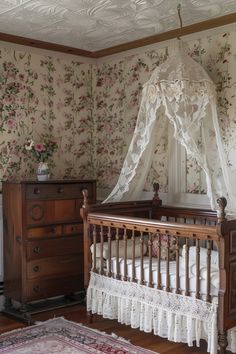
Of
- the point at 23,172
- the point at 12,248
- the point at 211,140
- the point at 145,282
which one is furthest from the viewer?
the point at 23,172

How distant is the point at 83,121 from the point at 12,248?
1.55 metres

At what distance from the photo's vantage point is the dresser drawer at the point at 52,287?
3.97 meters

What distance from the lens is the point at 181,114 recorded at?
345 cm

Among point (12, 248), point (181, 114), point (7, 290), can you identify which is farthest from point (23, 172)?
point (181, 114)

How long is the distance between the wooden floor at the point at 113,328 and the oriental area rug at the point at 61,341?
10 centimetres

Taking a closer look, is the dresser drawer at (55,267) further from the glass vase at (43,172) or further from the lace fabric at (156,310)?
the glass vase at (43,172)

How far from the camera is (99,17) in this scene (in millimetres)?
3627

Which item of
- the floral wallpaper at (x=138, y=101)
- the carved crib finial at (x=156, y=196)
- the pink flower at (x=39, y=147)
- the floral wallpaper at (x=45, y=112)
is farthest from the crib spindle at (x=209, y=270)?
the floral wallpaper at (x=45, y=112)

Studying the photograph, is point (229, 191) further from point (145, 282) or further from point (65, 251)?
point (65, 251)

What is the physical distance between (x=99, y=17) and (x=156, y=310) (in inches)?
87.1

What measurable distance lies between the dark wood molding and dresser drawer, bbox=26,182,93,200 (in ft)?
4.39

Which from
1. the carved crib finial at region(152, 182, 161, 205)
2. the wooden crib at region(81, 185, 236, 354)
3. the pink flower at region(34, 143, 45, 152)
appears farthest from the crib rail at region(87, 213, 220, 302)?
the pink flower at region(34, 143, 45, 152)

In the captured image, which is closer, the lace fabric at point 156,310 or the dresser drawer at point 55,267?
the lace fabric at point 156,310

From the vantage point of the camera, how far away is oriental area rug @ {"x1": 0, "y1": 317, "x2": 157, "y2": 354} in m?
3.23
